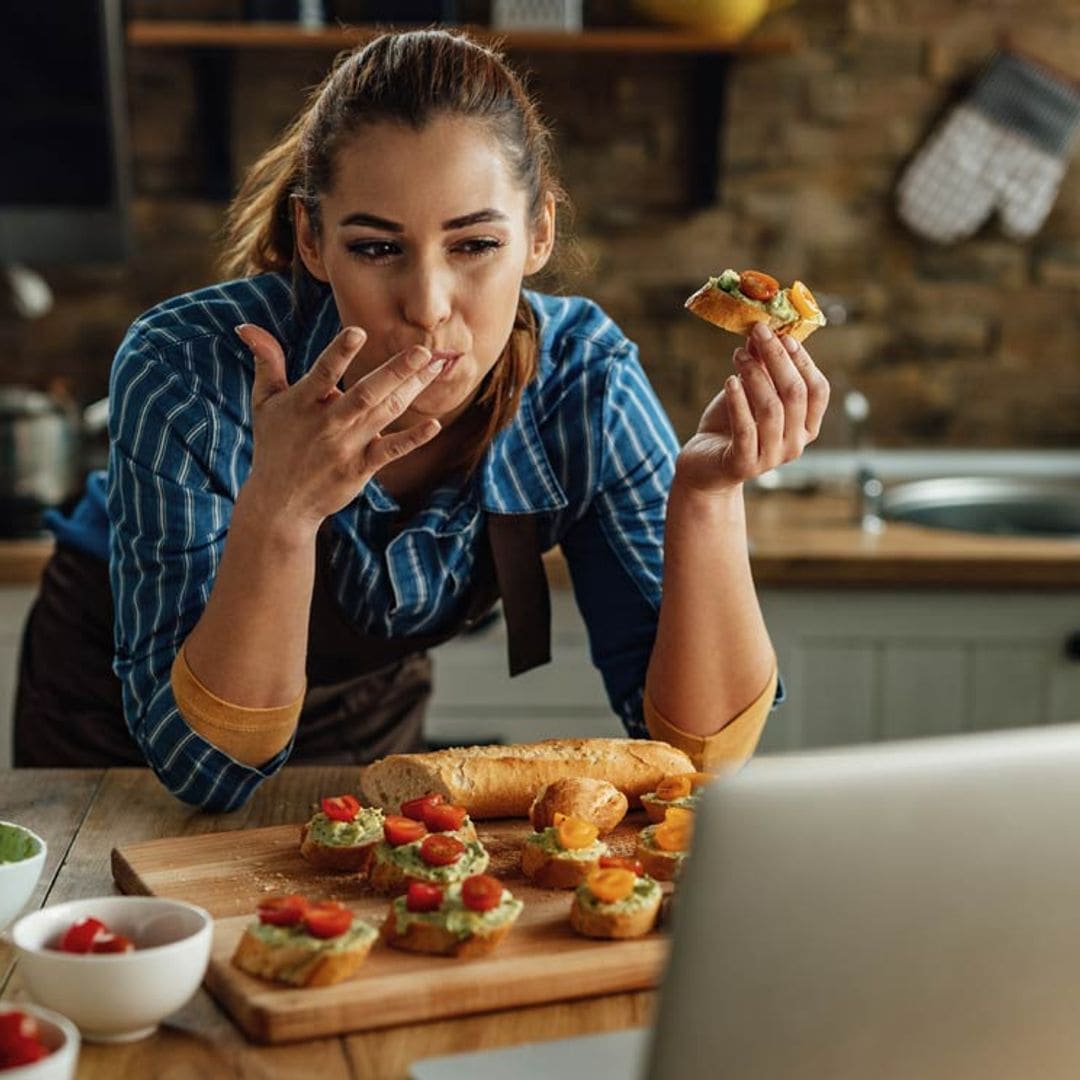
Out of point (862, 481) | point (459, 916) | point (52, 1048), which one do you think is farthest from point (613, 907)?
point (862, 481)

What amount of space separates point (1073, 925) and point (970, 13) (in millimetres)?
2907

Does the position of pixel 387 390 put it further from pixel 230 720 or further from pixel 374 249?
pixel 230 720

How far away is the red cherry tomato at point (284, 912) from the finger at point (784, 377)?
725mm

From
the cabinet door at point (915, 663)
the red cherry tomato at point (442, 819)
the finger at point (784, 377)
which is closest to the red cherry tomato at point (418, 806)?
the red cherry tomato at point (442, 819)

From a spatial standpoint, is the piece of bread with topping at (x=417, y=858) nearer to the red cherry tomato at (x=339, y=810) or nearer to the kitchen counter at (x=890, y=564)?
the red cherry tomato at (x=339, y=810)

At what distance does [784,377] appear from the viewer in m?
1.71

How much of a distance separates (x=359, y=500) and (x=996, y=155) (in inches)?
82.2

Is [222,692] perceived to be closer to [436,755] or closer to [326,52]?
[436,755]

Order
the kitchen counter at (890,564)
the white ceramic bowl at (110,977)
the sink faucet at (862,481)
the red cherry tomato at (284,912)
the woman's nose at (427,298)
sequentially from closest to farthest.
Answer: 1. the white ceramic bowl at (110,977)
2. the red cherry tomato at (284,912)
3. the woman's nose at (427,298)
4. the kitchen counter at (890,564)
5. the sink faucet at (862,481)

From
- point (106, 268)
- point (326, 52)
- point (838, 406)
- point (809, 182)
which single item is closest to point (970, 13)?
point (809, 182)

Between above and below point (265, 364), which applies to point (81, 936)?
below

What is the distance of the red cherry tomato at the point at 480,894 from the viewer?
49.4 inches

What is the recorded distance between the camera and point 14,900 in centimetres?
131

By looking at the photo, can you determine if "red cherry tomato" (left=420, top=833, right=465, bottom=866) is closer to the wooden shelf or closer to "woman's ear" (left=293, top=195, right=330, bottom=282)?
"woman's ear" (left=293, top=195, right=330, bottom=282)
